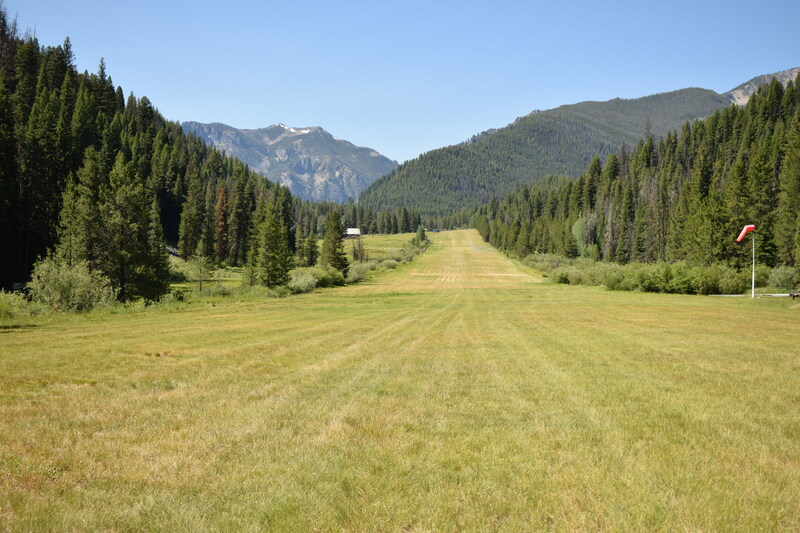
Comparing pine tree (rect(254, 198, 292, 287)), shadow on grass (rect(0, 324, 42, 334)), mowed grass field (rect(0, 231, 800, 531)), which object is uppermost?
pine tree (rect(254, 198, 292, 287))

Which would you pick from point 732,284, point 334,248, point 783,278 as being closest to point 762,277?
point 783,278

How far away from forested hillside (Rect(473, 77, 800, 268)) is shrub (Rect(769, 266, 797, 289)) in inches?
137

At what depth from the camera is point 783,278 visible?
157ft

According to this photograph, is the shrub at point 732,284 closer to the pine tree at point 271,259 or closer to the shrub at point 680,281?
the shrub at point 680,281

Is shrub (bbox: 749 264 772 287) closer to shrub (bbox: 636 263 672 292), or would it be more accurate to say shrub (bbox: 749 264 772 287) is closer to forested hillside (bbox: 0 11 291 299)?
shrub (bbox: 636 263 672 292)

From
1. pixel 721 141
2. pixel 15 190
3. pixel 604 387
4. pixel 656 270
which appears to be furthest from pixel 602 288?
pixel 721 141

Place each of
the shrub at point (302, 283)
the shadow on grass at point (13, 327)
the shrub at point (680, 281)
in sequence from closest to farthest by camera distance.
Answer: the shadow on grass at point (13, 327) < the shrub at point (680, 281) < the shrub at point (302, 283)

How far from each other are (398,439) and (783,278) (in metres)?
57.5

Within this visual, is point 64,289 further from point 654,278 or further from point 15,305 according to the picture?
point 654,278

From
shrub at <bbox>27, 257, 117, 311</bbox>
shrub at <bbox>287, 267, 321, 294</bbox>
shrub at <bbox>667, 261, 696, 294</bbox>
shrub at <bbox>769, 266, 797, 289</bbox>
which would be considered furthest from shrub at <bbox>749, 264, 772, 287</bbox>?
shrub at <bbox>27, 257, 117, 311</bbox>

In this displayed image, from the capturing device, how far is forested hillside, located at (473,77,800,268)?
65438 mm

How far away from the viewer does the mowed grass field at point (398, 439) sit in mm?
5043

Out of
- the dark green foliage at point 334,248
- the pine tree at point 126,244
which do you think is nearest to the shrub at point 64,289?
the pine tree at point 126,244

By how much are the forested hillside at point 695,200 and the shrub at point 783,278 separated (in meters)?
3.49
